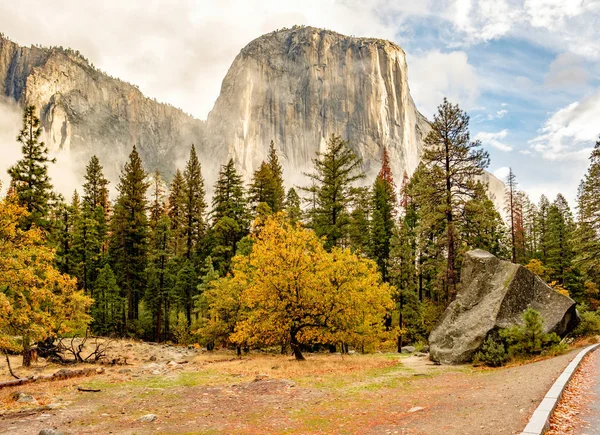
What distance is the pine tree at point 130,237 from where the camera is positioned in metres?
Result: 41.4

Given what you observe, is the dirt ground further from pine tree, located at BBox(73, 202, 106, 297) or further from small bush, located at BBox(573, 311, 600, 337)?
pine tree, located at BBox(73, 202, 106, 297)

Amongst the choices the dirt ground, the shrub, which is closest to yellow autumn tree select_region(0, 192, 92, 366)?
the dirt ground

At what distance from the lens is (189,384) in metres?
14.5

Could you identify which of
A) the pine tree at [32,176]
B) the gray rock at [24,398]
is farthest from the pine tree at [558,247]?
the pine tree at [32,176]

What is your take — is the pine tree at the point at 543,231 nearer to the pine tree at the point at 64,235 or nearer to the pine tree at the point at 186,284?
the pine tree at the point at 186,284

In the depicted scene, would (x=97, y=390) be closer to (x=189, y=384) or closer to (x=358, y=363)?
(x=189, y=384)

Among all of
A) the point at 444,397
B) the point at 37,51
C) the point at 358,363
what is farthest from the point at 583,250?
the point at 37,51

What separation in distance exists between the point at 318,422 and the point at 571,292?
163 ft

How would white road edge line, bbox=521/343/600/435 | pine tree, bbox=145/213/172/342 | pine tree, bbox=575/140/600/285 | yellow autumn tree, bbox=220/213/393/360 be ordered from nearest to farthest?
white road edge line, bbox=521/343/600/435 < yellow autumn tree, bbox=220/213/393/360 < pine tree, bbox=575/140/600/285 < pine tree, bbox=145/213/172/342

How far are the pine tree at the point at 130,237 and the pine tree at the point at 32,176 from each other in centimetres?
1219

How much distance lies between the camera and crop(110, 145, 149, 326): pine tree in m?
41.4

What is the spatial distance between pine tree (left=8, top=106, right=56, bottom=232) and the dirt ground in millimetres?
14828

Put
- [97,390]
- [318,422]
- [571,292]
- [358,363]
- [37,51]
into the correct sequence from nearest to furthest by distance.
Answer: [318,422], [97,390], [358,363], [571,292], [37,51]

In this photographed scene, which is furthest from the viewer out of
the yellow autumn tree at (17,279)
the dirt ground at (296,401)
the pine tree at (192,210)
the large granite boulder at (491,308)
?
the pine tree at (192,210)
